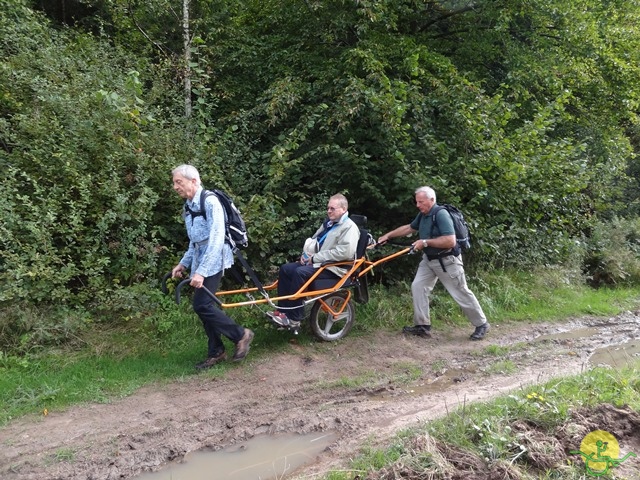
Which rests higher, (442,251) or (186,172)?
(186,172)

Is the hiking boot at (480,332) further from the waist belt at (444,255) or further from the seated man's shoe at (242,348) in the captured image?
the seated man's shoe at (242,348)

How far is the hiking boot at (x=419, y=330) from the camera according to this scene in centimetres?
642

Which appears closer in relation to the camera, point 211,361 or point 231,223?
point 231,223

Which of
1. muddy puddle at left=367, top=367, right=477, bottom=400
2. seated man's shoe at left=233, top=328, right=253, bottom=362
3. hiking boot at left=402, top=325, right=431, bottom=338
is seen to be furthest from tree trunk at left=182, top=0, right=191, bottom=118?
muddy puddle at left=367, top=367, right=477, bottom=400

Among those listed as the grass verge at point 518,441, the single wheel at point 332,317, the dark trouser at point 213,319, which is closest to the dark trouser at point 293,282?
the single wheel at point 332,317

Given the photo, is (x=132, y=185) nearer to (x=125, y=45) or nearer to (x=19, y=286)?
(x=19, y=286)

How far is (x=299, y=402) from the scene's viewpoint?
4590 mm

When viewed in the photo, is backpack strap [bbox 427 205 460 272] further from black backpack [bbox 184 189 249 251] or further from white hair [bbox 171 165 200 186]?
white hair [bbox 171 165 200 186]

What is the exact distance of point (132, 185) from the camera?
6527 millimetres

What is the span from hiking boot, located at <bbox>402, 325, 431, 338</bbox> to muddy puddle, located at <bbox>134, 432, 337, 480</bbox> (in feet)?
9.05

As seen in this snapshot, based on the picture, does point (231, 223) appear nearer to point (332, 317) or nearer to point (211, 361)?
point (211, 361)

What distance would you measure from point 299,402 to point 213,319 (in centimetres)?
125

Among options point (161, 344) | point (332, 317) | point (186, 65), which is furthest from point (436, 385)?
point (186, 65)

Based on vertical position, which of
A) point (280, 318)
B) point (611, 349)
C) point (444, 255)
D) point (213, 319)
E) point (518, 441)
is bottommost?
point (611, 349)
